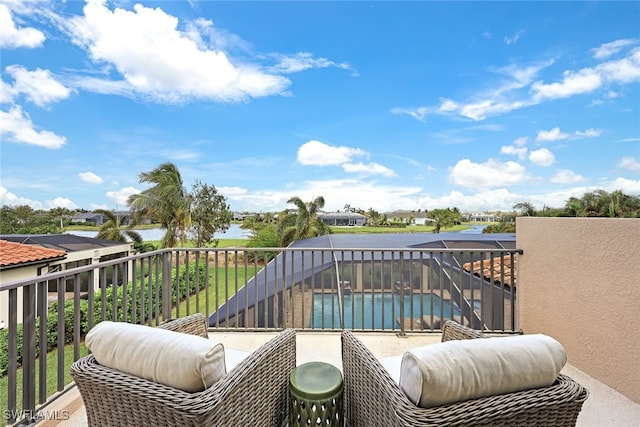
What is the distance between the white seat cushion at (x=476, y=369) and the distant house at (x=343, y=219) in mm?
14918

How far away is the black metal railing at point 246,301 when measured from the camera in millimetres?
1984

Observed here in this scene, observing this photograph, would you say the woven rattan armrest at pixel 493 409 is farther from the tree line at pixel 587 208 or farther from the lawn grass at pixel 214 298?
the tree line at pixel 587 208

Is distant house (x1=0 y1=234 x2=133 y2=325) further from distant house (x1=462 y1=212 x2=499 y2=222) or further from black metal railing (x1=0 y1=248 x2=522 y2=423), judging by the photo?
distant house (x1=462 y1=212 x2=499 y2=222)

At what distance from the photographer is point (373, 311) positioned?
361 cm

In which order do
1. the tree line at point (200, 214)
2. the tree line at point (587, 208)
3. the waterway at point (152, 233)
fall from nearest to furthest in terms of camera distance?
1. the tree line at point (587, 208)
2. the tree line at point (200, 214)
3. the waterway at point (152, 233)

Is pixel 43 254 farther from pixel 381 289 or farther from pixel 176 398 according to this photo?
pixel 176 398

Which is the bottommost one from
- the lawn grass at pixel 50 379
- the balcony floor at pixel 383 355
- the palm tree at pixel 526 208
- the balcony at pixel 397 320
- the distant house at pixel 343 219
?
the lawn grass at pixel 50 379

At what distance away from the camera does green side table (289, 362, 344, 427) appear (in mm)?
1583

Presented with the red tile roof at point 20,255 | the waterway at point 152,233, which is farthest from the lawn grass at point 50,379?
the waterway at point 152,233

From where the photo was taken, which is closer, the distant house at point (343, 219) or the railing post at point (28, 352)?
the railing post at point (28, 352)

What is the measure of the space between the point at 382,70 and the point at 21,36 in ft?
37.4

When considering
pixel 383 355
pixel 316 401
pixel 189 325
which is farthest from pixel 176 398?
pixel 383 355

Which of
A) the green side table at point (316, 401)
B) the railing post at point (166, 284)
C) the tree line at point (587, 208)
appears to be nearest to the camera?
the green side table at point (316, 401)

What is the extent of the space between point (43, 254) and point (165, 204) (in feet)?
17.1
